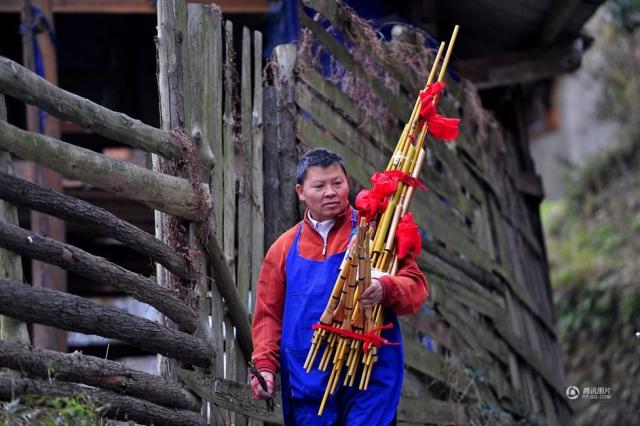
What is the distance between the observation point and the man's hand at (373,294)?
406 centimetres

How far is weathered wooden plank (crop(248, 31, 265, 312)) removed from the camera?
538cm

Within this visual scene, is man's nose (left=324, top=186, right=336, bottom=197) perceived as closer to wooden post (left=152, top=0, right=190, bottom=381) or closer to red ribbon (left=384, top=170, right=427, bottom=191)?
red ribbon (left=384, top=170, right=427, bottom=191)

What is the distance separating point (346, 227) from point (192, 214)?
71 centimetres

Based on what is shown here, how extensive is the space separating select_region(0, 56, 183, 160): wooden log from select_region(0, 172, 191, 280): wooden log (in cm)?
34

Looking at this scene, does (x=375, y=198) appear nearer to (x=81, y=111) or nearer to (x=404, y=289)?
(x=404, y=289)

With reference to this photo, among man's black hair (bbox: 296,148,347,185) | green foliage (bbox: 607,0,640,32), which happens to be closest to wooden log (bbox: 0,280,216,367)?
man's black hair (bbox: 296,148,347,185)

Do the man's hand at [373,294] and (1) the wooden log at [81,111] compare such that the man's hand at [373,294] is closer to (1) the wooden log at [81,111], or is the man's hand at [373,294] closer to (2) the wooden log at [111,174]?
(2) the wooden log at [111,174]

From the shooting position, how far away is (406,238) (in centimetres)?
439

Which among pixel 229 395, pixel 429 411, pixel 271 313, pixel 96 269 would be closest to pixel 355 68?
pixel 429 411

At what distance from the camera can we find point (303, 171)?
4496 millimetres

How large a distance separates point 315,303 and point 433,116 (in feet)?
3.69

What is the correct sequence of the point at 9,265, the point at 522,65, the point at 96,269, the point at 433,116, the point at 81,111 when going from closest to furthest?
the point at 9,265 → the point at 96,269 → the point at 81,111 → the point at 433,116 → the point at 522,65

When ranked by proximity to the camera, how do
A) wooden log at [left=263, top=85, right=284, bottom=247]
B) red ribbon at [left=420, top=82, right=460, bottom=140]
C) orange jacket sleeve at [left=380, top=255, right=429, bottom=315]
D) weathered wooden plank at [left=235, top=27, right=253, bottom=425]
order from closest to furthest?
1. orange jacket sleeve at [left=380, top=255, right=429, bottom=315]
2. red ribbon at [left=420, top=82, right=460, bottom=140]
3. weathered wooden plank at [left=235, top=27, right=253, bottom=425]
4. wooden log at [left=263, top=85, right=284, bottom=247]

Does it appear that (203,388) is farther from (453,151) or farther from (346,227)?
(453,151)
